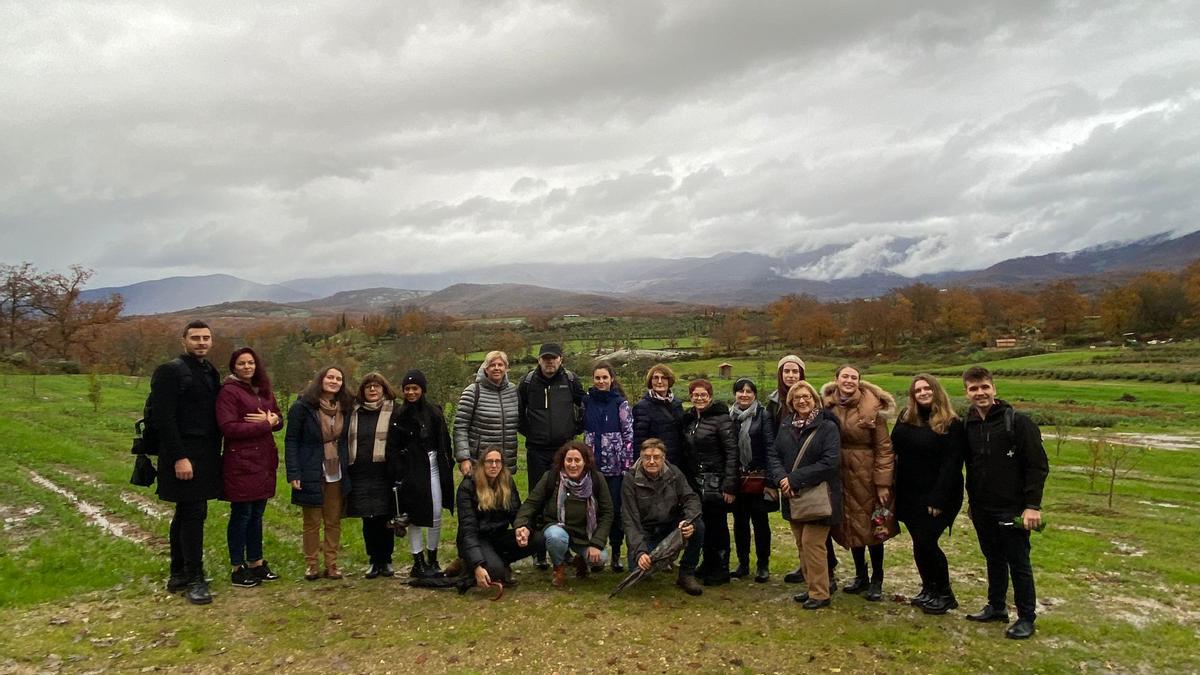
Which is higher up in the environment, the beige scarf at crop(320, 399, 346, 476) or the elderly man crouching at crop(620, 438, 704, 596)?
the beige scarf at crop(320, 399, 346, 476)

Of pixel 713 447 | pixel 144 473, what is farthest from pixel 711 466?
pixel 144 473

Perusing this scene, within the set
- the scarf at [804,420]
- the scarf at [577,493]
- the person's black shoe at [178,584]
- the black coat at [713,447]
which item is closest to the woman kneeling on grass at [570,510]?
the scarf at [577,493]

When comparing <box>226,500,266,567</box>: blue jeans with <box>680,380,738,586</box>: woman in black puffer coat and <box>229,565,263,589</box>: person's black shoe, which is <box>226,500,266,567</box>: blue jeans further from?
<box>680,380,738,586</box>: woman in black puffer coat

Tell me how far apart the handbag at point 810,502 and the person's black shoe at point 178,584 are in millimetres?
6457

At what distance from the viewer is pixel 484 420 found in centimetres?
738

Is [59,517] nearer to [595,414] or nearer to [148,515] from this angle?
[148,515]

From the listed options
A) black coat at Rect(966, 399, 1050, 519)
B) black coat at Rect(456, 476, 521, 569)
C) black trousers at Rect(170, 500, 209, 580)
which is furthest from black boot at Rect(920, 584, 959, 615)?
black trousers at Rect(170, 500, 209, 580)

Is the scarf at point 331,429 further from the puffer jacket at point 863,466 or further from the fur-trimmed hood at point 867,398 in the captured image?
the puffer jacket at point 863,466

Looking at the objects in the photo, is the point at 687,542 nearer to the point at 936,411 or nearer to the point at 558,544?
the point at 558,544

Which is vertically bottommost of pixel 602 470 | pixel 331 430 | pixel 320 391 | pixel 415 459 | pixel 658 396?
pixel 602 470

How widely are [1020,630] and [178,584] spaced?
8.45 metres

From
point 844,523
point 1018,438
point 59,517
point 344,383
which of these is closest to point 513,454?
point 344,383

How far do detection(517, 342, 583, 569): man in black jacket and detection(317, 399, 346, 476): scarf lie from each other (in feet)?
6.74

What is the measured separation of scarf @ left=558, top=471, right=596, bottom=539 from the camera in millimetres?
7023
